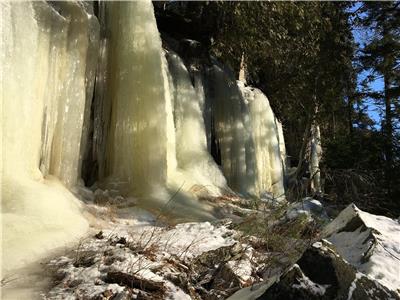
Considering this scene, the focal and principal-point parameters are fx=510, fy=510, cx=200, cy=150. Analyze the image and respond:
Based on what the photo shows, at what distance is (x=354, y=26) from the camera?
14.0 meters

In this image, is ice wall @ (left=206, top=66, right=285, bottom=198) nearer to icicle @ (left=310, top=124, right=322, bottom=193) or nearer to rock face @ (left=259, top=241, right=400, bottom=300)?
icicle @ (left=310, top=124, right=322, bottom=193)

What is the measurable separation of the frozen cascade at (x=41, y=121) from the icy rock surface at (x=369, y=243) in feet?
7.77

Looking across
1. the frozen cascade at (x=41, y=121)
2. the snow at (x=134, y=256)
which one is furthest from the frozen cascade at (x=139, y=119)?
the snow at (x=134, y=256)

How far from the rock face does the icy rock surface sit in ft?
0.40

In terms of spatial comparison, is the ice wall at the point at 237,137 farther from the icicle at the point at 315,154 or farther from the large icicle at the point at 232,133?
the icicle at the point at 315,154

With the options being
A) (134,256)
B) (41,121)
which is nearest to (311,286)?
(134,256)

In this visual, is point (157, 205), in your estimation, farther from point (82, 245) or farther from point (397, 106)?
point (397, 106)

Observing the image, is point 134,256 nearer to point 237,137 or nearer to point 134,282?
point 134,282

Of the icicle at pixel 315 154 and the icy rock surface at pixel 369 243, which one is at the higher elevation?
the icicle at pixel 315 154

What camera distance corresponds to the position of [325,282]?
256 centimetres

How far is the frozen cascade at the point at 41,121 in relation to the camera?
462cm

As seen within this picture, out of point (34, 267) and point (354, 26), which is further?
point (354, 26)

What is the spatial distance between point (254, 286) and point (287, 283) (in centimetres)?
43

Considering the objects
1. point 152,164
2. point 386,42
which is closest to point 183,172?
point 152,164
